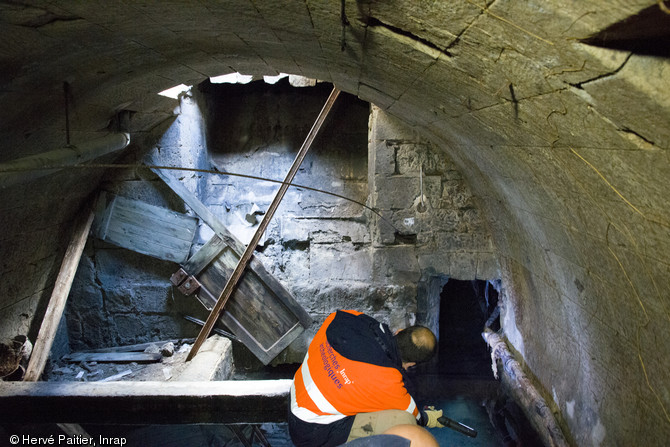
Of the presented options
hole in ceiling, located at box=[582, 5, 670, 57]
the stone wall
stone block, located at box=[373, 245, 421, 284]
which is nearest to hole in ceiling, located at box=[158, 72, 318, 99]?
the stone wall

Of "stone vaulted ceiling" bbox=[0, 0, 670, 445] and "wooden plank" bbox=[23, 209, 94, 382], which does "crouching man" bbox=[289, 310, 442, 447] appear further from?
"wooden plank" bbox=[23, 209, 94, 382]

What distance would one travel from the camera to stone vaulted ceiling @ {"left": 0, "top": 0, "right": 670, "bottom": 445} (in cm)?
108

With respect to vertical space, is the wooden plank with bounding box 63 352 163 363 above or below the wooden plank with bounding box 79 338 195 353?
above

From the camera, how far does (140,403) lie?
3.28 m

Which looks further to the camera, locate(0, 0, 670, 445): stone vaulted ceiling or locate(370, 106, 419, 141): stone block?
locate(370, 106, 419, 141): stone block

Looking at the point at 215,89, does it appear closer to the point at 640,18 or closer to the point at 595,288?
the point at 595,288

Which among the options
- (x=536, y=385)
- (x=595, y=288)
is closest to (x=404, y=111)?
(x=595, y=288)

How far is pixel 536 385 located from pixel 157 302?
12.1 ft

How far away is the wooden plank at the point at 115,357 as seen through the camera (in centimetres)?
419

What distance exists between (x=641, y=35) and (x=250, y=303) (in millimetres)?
3926

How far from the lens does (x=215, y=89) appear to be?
16.7 feet

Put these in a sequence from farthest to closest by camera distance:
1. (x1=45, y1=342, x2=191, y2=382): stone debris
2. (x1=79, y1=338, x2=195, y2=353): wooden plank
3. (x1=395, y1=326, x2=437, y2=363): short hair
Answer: (x1=79, y1=338, x2=195, y2=353): wooden plank
(x1=45, y1=342, x2=191, y2=382): stone debris
(x1=395, y1=326, x2=437, y2=363): short hair

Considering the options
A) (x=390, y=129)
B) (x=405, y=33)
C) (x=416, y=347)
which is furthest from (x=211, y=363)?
(x=405, y=33)

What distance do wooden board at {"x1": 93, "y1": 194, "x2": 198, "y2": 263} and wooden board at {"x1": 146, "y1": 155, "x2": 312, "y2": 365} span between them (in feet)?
0.85
